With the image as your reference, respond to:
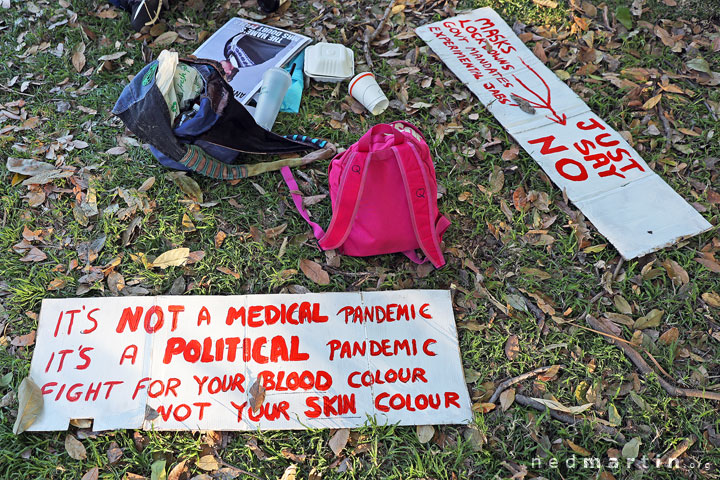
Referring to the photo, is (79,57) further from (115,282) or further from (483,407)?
(483,407)

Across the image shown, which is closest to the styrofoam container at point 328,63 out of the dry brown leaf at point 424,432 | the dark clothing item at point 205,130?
the dark clothing item at point 205,130

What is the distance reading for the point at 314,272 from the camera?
7.48 feet

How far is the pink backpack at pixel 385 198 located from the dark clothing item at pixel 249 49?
1.13 m

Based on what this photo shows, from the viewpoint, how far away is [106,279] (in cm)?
224

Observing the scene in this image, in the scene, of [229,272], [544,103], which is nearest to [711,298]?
[544,103]

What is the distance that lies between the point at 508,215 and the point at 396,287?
0.72 meters

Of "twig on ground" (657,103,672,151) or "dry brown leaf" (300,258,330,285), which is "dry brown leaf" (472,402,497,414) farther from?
"twig on ground" (657,103,672,151)

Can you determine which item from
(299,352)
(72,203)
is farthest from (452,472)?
(72,203)

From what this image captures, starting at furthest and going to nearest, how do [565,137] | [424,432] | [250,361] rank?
1. [565,137]
2. [250,361]
3. [424,432]

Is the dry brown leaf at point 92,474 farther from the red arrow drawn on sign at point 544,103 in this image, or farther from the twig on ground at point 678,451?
the red arrow drawn on sign at point 544,103

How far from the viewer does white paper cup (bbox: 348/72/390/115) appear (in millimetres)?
2842

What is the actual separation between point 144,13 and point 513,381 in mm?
2991

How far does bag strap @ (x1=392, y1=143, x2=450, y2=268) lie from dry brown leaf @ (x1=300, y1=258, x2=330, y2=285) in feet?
1.33

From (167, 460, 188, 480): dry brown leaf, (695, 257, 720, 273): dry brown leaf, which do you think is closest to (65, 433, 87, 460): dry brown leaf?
(167, 460, 188, 480): dry brown leaf
